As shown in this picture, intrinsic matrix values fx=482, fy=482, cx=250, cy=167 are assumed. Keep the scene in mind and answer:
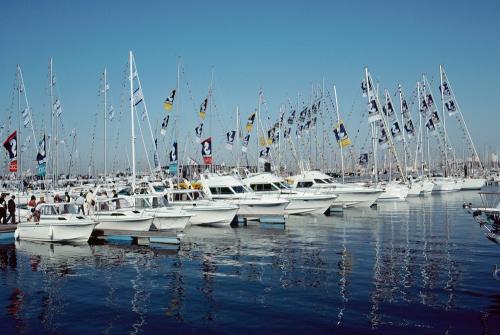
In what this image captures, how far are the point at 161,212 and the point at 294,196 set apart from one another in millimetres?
15588

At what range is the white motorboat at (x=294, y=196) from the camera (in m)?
42.1

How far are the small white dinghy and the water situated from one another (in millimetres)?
727

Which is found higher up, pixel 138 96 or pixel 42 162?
pixel 138 96

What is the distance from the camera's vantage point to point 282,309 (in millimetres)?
14242

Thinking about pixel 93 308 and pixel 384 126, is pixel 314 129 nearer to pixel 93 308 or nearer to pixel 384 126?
pixel 384 126

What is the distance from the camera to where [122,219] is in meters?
28.9

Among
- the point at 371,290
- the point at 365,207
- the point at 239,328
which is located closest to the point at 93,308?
the point at 239,328

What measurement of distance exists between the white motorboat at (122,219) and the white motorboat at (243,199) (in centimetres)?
982

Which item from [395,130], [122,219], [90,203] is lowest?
[122,219]

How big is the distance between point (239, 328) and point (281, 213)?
2479 cm

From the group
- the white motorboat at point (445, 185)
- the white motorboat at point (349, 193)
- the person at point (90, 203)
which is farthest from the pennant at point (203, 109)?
the white motorboat at point (445, 185)

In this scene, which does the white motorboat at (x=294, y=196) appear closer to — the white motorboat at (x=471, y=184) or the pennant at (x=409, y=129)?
the pennant at (x=409, y=129)

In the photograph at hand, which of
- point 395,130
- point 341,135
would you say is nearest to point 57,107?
point 341,135

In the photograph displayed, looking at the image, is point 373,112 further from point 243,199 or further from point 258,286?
point 258,286
